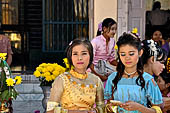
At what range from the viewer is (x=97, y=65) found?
16.3ft

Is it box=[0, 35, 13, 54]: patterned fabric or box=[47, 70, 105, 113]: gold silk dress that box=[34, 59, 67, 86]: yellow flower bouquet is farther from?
box=[47, 70, 105, 113]: gold silk dress

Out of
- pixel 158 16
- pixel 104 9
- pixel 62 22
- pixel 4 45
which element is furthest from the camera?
pixel 62 22

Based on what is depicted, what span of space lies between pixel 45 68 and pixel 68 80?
211cm

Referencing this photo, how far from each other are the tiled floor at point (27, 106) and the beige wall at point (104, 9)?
1954 mm

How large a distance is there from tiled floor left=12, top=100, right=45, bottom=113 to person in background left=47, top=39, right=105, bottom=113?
12.3ft

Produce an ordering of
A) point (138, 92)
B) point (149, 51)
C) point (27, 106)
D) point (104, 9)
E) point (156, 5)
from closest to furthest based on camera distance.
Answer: point (138, 92), point (149, 51), point (27, 106), point (104, 9), point (156, 5)

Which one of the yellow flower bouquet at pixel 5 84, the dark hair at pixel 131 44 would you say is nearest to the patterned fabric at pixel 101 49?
Answer: the yellow flower bouquet at pixel 5 84

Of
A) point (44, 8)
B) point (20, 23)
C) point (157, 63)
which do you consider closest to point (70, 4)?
point (44, 8)

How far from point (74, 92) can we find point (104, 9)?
466 centimetres

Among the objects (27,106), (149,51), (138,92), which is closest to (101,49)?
(149,51)

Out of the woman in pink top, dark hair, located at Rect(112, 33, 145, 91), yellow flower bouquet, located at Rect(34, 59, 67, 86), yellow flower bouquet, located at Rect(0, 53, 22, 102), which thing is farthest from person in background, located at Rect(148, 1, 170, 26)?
dark hair, located at Rect(112, 33, 145, 91)

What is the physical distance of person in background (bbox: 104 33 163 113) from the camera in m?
2.84

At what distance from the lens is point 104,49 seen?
499 cm

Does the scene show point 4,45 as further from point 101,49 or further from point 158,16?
point 158,16
